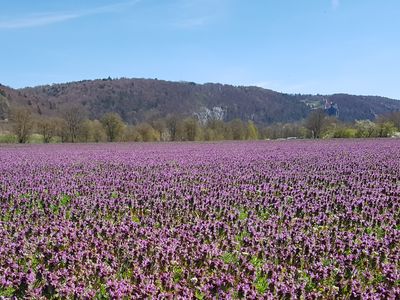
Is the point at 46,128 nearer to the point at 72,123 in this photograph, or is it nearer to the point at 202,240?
the point at 72,123

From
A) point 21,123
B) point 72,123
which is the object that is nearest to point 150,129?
point 72,123

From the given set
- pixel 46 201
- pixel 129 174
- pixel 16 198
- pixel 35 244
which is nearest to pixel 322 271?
pixel 35 244

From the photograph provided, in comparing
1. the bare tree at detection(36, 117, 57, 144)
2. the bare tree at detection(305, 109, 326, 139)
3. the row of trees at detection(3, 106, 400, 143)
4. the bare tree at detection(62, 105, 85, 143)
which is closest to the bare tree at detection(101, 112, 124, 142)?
the row of trees at detection(3, 106, 400, 143)

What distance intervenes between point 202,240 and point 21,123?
7081cm

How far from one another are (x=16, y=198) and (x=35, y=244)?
4.73 meters

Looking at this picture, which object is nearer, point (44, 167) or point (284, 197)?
point (284, 197)

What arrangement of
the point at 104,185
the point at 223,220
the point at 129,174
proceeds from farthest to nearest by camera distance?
the point at 129,174
the point at 104,185
the point at 223,220

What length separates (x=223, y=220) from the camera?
896cm

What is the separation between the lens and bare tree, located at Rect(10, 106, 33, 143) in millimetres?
70875

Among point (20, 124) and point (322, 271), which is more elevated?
point (20, 124)

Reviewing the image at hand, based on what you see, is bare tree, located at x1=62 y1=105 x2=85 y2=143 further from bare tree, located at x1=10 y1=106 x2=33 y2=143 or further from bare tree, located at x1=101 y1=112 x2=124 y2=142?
bare tree, located at x1=10 y1=106 x2=33 y2=143

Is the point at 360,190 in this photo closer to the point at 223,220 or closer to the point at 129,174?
the point at 223,220

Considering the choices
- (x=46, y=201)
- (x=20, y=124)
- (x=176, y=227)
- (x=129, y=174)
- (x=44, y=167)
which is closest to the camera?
(x=176, y=227)

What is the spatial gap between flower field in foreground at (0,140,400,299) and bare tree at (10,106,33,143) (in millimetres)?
62481
